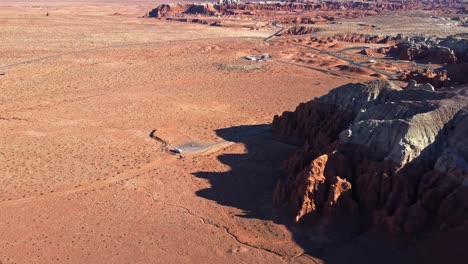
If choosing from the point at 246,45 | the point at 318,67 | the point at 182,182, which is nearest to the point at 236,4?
the point at 246,45

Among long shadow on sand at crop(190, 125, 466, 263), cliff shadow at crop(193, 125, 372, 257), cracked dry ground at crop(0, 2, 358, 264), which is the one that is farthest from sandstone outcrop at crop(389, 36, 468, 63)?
long shadow on sand at crop(190, 125, 466, 263)

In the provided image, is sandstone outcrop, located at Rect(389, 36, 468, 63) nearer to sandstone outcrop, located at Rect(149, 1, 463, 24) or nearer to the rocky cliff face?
the rocky cliff face

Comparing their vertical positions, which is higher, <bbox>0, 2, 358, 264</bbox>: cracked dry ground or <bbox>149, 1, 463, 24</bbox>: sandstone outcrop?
<bbox>149, 1, 463, 24</bbox>: sandstone outcrop

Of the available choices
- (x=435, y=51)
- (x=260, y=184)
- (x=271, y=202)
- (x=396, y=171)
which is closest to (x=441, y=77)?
(x=435, y=51)

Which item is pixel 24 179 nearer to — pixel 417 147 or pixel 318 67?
pixel 417 147

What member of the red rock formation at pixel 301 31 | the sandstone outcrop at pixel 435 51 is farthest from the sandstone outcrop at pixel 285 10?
the sandstone outcrop at pixel 435 51

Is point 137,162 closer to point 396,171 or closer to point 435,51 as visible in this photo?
point 396,171
